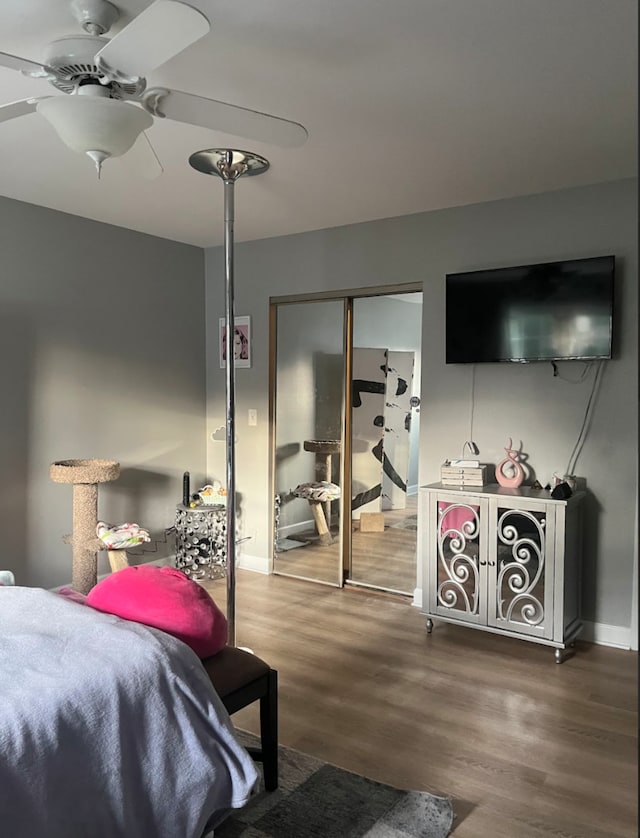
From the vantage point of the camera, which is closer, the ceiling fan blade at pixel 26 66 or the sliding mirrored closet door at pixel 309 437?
the ceiling fan blade at pixel 26 66

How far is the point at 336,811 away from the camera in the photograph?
2.16 m

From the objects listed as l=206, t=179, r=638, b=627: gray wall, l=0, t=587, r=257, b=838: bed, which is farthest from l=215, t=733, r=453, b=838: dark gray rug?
l=206, t=179, r=638, b=627: gray wall

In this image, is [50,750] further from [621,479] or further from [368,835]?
[621,479]

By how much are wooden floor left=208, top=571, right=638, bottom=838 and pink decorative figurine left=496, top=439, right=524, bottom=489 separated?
85cm

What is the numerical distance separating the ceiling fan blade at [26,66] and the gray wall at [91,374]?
214cm

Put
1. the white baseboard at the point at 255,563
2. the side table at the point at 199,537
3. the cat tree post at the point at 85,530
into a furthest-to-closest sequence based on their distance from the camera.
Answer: the white baseboard at the point at 255,563 → the side table at the point at 199,537 → the cat tree post at the point at 85,530

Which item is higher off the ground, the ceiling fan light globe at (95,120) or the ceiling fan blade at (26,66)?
the ceiling fan blade at (26,66)

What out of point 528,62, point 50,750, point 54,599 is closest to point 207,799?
point 50,750

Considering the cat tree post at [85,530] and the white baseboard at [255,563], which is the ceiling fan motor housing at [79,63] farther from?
the white baseboard at [255,563]

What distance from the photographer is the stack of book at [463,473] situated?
3.64 metres

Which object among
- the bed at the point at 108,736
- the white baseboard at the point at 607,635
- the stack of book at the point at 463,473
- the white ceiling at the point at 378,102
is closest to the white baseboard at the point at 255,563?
the stack of book at the point at 463,473

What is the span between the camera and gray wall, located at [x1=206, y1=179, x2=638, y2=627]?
3.39 meters

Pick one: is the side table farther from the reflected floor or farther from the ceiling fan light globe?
the ceiling fan light globe

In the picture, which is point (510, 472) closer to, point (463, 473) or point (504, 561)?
point (463, 473)
